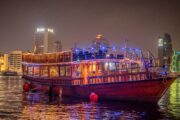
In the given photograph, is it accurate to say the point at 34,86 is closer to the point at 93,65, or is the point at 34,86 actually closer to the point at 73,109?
the point at 93,65

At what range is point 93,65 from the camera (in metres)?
39.9

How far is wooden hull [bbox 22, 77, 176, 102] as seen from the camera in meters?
33.9

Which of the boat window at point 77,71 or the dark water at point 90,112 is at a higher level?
the boat window at point 77,71

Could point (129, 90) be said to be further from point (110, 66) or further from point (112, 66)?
point (110, 66)

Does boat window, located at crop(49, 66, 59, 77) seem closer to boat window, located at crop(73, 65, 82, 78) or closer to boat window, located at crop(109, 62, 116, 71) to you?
boat window, located at crop(73, 65, 82, 78)

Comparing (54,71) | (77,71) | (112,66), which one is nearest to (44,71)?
(54,71)

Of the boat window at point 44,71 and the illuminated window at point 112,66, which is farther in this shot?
the boat window at point 44,71

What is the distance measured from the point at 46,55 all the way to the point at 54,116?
18.9 metres

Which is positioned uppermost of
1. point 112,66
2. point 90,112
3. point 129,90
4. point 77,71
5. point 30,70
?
point 112,66

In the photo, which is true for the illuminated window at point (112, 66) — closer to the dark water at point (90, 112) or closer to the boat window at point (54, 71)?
the dark water at point (90, 112)

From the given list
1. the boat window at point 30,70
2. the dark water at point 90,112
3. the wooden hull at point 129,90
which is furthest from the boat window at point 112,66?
the boat window at point 30,70

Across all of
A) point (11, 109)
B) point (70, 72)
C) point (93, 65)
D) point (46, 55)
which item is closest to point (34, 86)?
point (46, 55)

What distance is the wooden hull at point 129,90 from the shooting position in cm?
3391

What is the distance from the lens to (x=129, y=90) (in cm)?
3506
